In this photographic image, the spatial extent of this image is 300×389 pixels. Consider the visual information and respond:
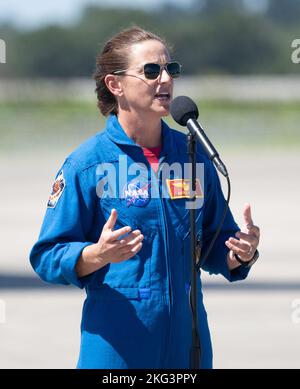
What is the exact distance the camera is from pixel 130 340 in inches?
173

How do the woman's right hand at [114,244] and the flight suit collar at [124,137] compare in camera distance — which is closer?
the woman's right hand at [114,244]

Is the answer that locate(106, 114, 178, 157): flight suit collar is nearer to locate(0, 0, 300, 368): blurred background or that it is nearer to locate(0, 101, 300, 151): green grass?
locate(0, 0, 300, 368): blurred background

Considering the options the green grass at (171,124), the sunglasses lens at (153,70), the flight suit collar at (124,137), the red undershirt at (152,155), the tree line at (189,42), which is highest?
the tree line at (189,42)

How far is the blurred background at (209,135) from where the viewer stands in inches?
361

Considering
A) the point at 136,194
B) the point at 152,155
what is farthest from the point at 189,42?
the point at 136,194

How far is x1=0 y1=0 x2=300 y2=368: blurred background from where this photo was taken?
9.16 meters

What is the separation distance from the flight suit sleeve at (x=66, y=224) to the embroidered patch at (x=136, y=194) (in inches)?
4.8

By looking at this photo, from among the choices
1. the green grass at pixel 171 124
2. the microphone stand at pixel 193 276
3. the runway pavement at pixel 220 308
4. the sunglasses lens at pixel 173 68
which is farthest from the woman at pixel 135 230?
the green grass at pixel 171 124

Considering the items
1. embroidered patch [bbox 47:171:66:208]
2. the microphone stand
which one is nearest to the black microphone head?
the microphone stand

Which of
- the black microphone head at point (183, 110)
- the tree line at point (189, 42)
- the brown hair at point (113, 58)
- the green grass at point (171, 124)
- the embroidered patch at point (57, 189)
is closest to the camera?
the black microphone head at point (183, 110)

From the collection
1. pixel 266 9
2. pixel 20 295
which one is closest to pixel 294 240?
pixel 20 295

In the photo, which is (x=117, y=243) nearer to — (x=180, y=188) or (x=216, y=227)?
(x=180, y=188)

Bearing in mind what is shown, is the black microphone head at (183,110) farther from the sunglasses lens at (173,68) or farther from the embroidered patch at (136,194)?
the embroidered patch at (136,194)

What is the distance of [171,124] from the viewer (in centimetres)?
3644
